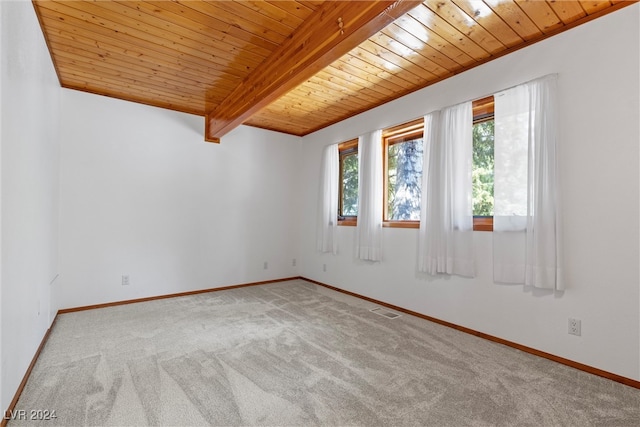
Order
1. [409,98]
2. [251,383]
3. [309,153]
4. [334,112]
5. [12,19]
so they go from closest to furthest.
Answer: [12,19], [251,383], [409,98], [334,112], [309,153]

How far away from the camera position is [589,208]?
2.20 metres

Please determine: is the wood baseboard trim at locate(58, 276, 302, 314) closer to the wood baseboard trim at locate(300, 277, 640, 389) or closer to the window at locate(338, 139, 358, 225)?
the window at locate(338, 139, 358, 225)

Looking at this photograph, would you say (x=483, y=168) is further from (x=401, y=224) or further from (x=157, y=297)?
(x=157, y=297)

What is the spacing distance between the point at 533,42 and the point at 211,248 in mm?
4303

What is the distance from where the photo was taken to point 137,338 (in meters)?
2.67

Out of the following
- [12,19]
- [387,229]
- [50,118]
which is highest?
[12,19]

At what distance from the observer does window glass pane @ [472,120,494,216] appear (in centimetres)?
281

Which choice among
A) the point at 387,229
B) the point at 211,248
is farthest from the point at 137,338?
the point at 387,229

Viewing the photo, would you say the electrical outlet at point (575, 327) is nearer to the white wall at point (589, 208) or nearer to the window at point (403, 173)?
the white wall at point (589, 208)

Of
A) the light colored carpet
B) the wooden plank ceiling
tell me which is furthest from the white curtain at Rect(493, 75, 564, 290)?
the light colored carpet

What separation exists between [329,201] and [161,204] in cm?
235

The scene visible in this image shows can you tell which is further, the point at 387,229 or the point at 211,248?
the point at 211,248

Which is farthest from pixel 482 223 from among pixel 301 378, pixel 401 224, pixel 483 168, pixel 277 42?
pixel 277 42

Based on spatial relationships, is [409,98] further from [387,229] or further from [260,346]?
[260,346]
